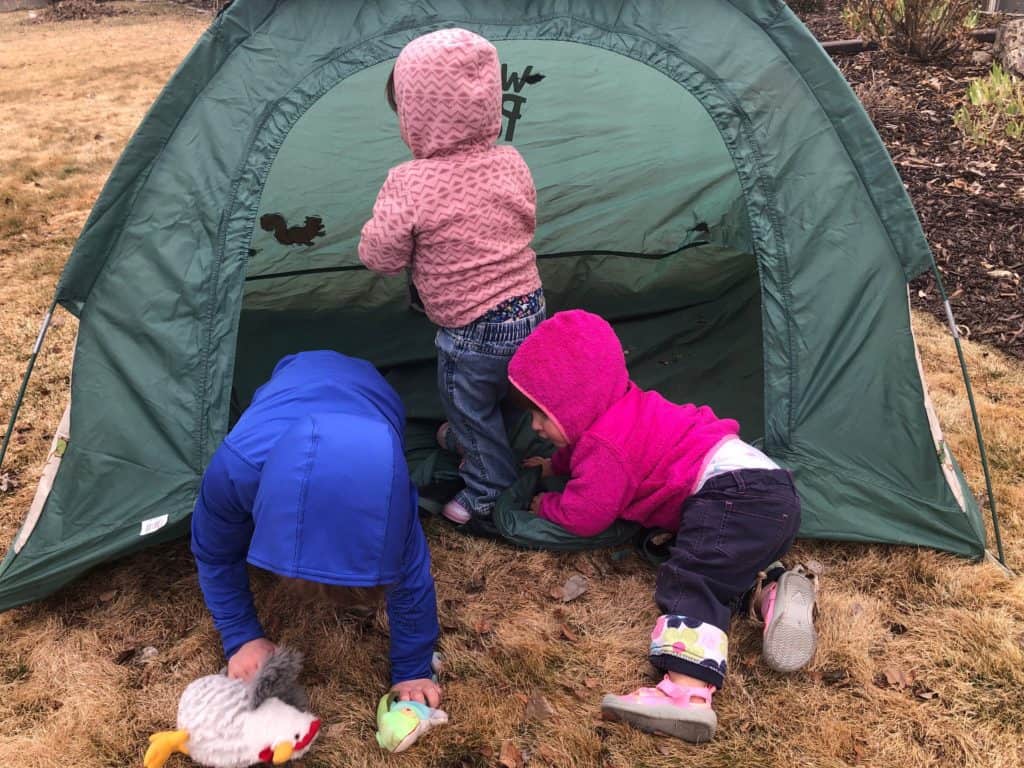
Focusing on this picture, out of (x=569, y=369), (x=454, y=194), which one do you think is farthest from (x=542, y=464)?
(x=454, y=194)

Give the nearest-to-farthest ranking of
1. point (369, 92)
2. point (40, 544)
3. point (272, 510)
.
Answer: point (272, 510) < point (40, 544) < point (369, 92)

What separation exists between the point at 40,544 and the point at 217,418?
564 mm

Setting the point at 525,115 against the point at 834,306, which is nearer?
the point at 834,306

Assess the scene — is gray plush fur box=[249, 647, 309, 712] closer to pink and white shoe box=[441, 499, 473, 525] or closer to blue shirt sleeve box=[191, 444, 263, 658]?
blue shirt sleeve box=[191, 444, 263, 658]

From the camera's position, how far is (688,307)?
12.1 ft

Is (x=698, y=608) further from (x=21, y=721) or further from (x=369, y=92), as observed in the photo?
(x=369, y=92)

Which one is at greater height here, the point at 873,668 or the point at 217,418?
the point at 217,418

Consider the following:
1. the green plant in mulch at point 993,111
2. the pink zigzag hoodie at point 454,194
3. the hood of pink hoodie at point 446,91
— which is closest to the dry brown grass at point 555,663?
the pink zigzag hoodie at point 454,194

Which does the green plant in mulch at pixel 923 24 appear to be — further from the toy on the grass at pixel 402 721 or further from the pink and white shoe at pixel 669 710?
the toy on the grass at pixel 402 721

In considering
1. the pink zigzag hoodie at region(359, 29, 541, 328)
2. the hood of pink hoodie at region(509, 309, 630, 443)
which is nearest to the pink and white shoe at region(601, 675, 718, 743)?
the hood of pink hoodie at region(509, 309, 630, 443)

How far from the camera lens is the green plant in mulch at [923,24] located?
5.75m

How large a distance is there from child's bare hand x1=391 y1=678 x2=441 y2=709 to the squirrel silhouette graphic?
2053 mm

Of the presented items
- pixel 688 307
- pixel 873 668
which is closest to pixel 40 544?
pixel 873 668

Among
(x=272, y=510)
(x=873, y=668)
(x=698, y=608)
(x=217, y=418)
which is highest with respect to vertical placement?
(x=272, y=510)
